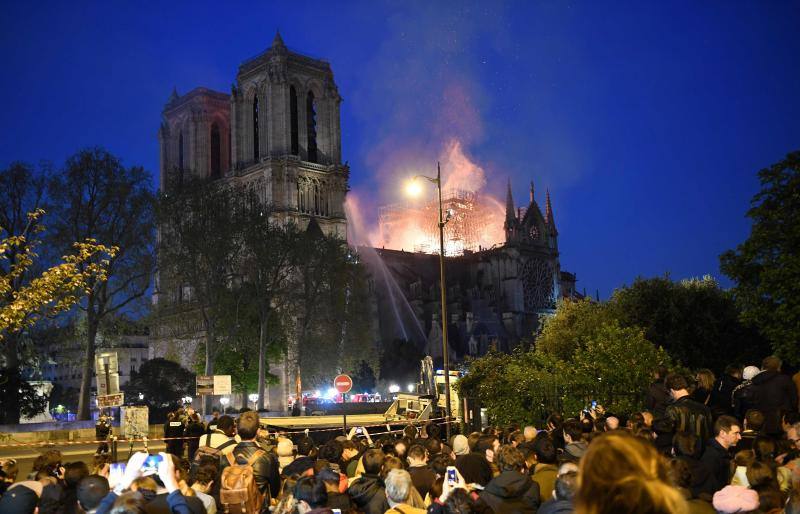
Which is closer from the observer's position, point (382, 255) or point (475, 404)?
point (475, 404)

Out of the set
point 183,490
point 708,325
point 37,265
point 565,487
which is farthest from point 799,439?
point 37,265

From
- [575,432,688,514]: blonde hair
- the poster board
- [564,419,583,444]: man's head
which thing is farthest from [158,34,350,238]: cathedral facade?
[575,432,688,514]: blonde hair

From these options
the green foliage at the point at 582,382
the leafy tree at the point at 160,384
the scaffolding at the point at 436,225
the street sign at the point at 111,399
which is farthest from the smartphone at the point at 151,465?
the scaffolding at the point at 436,225

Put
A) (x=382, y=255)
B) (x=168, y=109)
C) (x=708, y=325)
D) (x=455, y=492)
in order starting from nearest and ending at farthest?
(x=455, y=492), (x=708, y=325), (x=168, y=109), (x=382, y=255)

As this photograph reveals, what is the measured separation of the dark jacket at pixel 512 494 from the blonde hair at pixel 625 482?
499cm

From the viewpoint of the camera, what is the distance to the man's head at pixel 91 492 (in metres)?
7.74

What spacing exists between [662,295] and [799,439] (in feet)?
117

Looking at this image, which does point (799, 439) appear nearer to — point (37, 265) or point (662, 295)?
point (662, 295)

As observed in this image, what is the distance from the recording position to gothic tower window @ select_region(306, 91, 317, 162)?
103 metres

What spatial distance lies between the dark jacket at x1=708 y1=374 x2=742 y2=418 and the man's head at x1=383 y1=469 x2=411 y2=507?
6.83 meters

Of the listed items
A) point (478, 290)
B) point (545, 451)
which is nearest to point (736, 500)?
point (545, 451)

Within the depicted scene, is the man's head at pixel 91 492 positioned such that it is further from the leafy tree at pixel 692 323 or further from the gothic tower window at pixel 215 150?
the gothic tower window at pixel 215 150

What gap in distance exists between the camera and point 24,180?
4522 centimetres

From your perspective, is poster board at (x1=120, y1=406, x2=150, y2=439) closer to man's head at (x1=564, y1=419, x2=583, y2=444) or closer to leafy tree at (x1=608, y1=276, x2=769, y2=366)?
man's head at (x1=564, y1=419, x2=583, y2=444)
